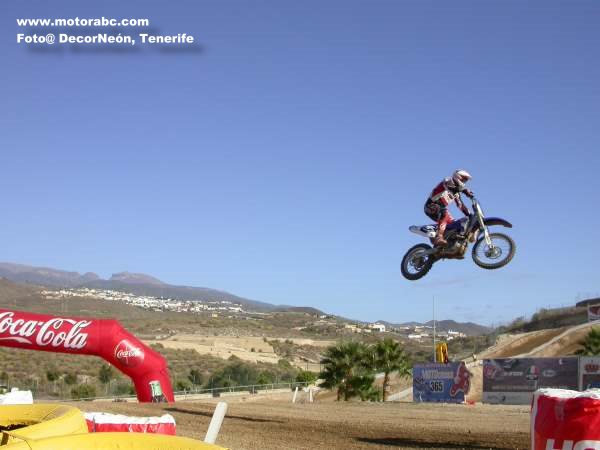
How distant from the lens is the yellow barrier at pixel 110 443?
3.62 meters

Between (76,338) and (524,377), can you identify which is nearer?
(76,338)

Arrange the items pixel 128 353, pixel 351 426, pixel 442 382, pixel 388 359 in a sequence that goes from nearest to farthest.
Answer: pixel 351 426, pixel 128 353, pixel 442 382, pixel 388 359

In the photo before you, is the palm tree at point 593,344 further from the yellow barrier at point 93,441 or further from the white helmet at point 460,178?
the yellow barrier at point 93,441

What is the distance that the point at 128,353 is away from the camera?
2372 centimetres

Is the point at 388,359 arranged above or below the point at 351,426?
above

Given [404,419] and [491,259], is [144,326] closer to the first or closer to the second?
[404,419]

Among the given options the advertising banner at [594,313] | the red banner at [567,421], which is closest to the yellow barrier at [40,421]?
the red banner at [567,421]

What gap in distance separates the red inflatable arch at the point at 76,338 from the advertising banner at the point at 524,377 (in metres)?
18.3

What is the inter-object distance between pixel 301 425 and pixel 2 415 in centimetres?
1675

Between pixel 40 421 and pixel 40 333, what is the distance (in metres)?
18.2

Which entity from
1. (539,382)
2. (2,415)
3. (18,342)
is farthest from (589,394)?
(539,382)

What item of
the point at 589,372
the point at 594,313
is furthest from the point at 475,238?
the point at 594,313

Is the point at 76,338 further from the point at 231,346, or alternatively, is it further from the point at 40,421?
the point at 231,346

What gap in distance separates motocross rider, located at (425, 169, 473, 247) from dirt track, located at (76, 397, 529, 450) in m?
5.63
